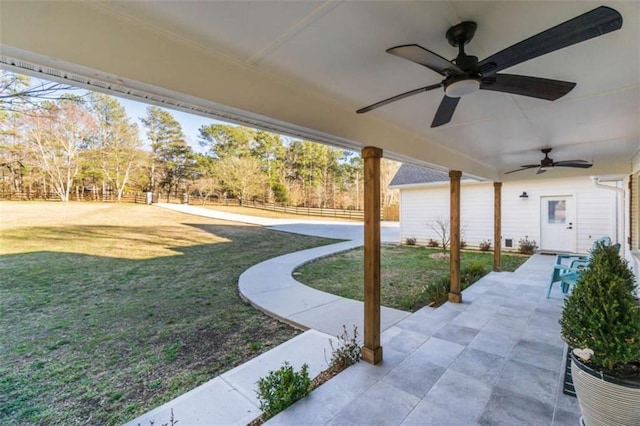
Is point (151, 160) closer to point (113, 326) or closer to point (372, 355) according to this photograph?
point (113, 326)

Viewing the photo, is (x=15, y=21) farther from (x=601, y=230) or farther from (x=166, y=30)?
(x=601, y=230)

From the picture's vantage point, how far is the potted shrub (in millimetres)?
1669

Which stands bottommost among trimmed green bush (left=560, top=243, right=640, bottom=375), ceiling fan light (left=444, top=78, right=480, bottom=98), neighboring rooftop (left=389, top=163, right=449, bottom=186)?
trimmed green bush (left=560, top=243, right=640, bottom=375)

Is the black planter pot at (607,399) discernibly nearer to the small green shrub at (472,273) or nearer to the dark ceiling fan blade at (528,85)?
the dark ceiling fan blade at (528,85)

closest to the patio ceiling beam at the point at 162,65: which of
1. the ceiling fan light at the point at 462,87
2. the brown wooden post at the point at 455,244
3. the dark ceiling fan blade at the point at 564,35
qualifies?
the ceiling fan light at the point at 462,87

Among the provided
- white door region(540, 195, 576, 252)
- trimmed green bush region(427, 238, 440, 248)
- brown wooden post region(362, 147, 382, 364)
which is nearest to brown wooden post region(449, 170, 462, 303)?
brown wooden post region(362, 147, 382, 364)

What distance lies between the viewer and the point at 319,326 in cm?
366

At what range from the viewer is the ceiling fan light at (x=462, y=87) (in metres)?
1.62

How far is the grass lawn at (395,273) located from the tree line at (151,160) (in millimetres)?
4979

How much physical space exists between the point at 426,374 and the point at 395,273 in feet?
13.7

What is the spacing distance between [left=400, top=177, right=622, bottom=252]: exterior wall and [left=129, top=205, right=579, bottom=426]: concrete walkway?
214 inches

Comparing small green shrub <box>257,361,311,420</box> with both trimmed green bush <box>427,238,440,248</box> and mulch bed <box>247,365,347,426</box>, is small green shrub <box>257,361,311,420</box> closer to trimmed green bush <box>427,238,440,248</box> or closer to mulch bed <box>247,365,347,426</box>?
mulch bed <box>247,365,347,426</box>

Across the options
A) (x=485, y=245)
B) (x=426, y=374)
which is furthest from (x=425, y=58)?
(x=485, y=245)

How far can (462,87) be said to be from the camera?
1.65 metres
